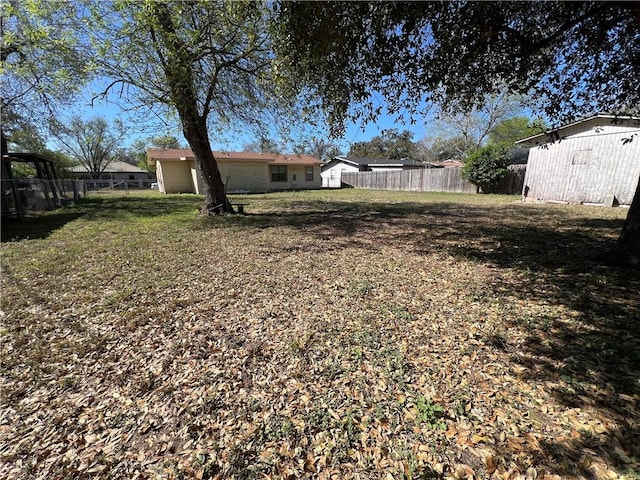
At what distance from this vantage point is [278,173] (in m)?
25.8

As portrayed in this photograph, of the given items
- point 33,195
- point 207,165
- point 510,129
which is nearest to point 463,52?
point 207,165

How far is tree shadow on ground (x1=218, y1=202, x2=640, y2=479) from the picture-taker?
1.78 metres

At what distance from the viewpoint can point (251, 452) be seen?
180cm

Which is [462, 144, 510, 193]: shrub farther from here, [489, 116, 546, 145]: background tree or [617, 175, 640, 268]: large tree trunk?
[489, 116, 546, 145]: background tree

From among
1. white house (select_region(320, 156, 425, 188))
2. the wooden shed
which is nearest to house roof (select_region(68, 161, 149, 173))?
white house (select_region(320, 156, 425, 188))

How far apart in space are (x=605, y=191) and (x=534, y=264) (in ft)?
31.5

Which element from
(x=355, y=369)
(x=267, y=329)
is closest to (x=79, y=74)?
(x=267, y=329)

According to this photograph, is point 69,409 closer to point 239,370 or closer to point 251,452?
point 239,370

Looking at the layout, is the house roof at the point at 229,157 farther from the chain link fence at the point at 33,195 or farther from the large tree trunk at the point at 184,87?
the large tree trunk at the point at 184,87

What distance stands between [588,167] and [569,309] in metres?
11.3

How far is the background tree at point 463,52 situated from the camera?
3.90m

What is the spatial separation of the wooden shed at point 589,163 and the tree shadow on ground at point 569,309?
3.78 meters

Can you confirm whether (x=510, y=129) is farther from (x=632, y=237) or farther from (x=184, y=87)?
(x=184, y=87)

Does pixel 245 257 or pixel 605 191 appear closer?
pixel 245 257
